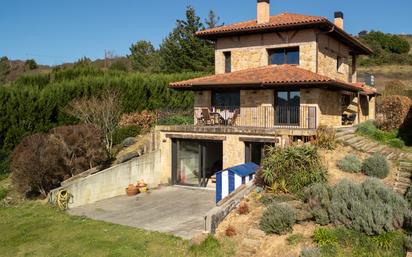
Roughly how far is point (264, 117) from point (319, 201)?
9.61 m

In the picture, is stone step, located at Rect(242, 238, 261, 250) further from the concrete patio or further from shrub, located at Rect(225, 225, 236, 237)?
the concrete patio

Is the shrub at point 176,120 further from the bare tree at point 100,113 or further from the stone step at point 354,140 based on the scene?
the stone step at point 354,140

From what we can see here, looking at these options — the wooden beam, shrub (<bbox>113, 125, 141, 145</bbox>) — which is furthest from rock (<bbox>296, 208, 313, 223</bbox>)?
shrub (<bbox>113, 125, 141, 145</bbox>)

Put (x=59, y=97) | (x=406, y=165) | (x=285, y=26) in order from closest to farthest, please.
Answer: (x=406, y=165) → (x=285, y=26) → (x=59, y=97)

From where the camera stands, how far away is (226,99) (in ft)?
73.0

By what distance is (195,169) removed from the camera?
65.6 ft

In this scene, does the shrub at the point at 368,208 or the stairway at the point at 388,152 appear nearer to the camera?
the shrub at the point at 368,208

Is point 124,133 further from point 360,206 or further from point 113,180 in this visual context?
point 360,206

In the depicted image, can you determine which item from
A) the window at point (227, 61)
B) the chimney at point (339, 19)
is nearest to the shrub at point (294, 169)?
the window at point (227, 61)

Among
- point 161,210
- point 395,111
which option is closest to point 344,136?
point 395,111

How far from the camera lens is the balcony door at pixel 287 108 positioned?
19.8 meters

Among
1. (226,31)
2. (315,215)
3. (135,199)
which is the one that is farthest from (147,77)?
(315,215)

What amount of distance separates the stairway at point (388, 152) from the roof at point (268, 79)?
2645 mm

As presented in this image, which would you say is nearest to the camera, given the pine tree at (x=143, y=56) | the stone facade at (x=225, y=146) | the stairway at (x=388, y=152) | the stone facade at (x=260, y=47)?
the stairway at (x=388, y=152)
